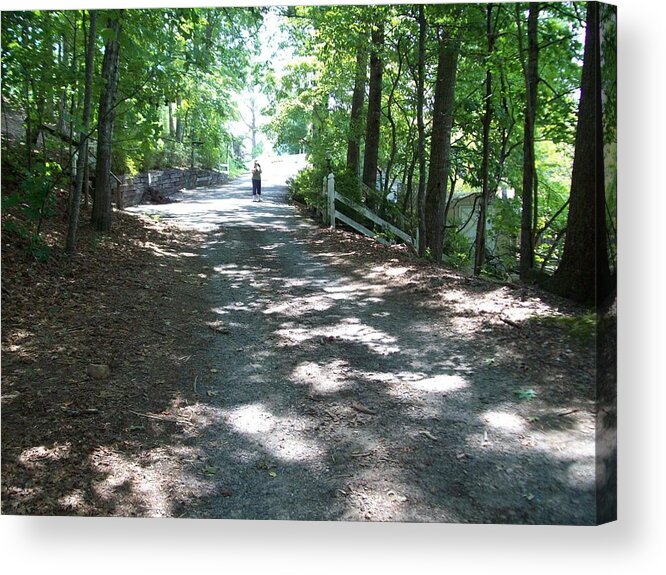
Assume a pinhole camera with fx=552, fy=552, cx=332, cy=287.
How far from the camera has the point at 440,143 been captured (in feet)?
18.2

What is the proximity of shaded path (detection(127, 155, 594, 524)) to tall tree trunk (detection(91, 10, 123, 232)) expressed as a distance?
2599mm

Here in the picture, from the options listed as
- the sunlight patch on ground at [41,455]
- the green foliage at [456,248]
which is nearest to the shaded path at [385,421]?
the sunlight patch on ground at [41,455]

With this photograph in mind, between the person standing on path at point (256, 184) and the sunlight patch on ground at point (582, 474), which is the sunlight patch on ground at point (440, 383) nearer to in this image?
the sunlight patch on ground at point (582, 474)

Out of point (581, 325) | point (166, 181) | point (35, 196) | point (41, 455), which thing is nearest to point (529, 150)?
point (581, 325)

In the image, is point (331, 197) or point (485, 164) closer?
point (485, 164)

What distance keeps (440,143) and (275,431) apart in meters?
3.84

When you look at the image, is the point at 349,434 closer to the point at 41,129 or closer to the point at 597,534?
the point at 597,534

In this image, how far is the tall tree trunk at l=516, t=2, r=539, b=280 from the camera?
3207 millimetres

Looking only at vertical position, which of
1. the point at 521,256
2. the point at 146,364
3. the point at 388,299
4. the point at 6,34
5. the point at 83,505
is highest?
the point at 6,34

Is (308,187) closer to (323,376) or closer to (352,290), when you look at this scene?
(352,290)

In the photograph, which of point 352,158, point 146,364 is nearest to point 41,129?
point 146,364

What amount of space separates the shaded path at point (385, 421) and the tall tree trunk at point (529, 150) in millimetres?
263

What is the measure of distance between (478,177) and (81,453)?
174 inches

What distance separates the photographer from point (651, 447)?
2809 millimetres
